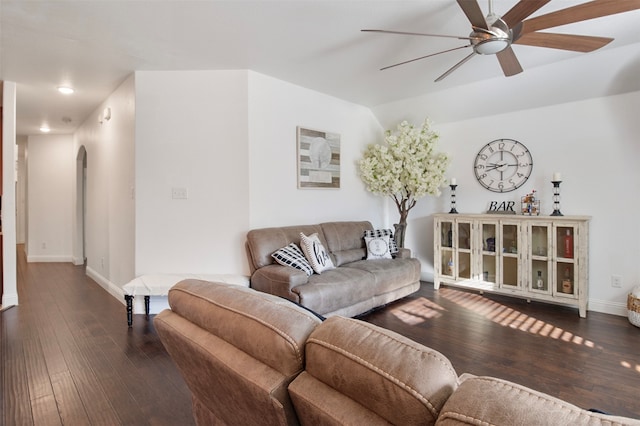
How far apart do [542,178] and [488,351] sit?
7.89 ft

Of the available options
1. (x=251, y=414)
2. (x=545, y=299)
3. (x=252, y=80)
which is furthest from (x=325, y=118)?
(x=251, y=414)

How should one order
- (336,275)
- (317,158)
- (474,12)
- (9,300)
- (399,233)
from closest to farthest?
(474,12) → (336,275) → (9,300) → (317,158) → (399,233)

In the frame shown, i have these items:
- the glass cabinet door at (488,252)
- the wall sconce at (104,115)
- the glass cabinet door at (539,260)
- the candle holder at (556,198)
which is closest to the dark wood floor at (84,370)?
the wall sconce at (104,115)

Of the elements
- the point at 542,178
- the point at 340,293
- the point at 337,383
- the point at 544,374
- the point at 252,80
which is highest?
the point at 252,80

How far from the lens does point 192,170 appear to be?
3.64 metres

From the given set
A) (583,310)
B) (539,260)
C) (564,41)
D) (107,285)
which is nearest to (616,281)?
(583,310)

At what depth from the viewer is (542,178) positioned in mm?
4016

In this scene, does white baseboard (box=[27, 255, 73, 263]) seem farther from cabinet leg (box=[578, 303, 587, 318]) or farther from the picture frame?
cabinet leg (box=[578, 303, 587, 318])

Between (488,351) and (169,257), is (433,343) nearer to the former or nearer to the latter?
(488,351)

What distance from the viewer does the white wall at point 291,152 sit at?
12.3 ft

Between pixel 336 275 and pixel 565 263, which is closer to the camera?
pixel 336 275

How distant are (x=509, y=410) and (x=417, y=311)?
10.7 feet

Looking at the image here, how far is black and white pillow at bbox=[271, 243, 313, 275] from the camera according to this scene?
3.31 meters

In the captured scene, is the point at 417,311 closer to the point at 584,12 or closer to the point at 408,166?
the point at 408,166
